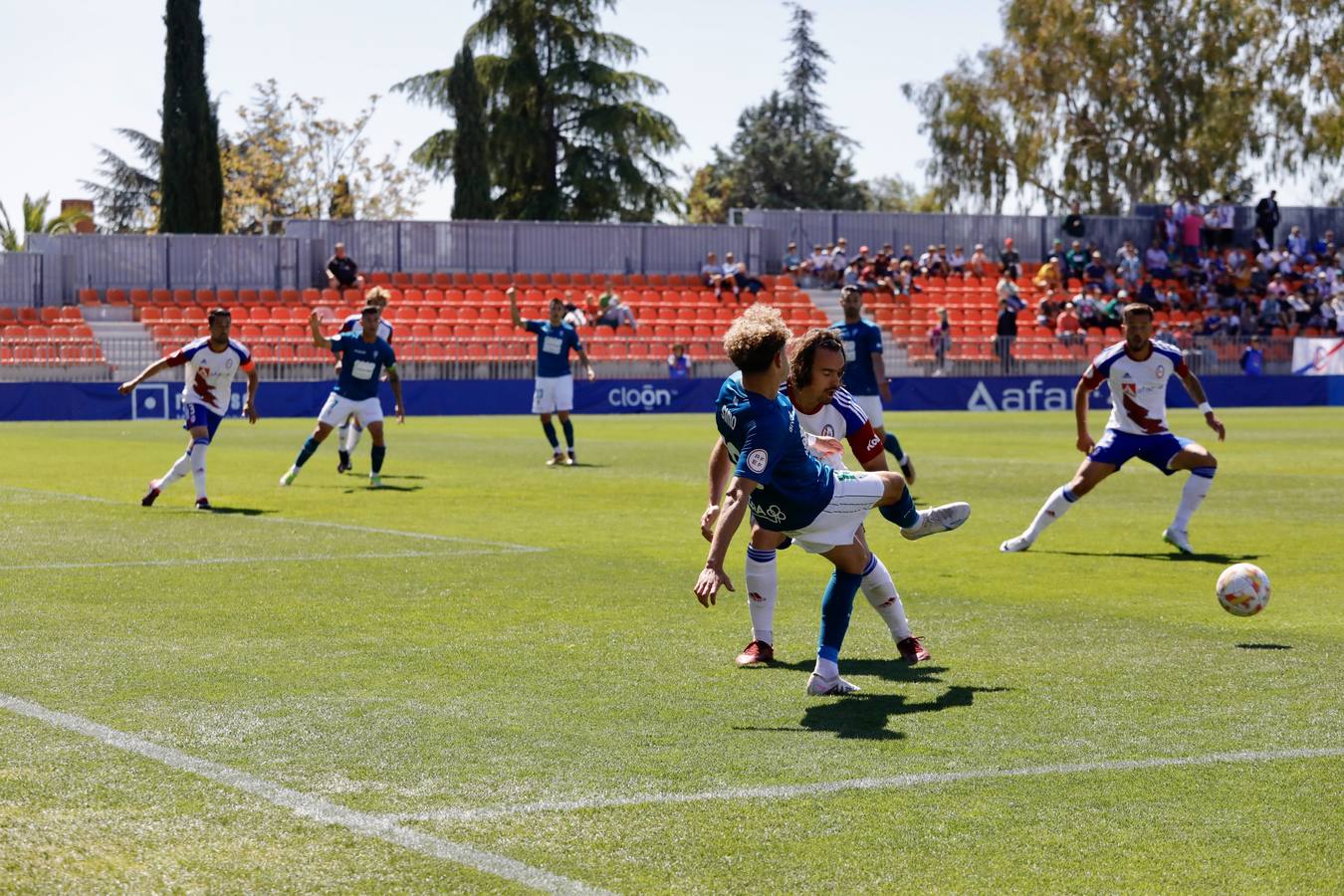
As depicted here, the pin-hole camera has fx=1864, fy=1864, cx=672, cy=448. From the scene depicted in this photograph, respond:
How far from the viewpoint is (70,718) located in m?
7.15

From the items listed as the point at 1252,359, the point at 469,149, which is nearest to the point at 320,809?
the point at 1252,359

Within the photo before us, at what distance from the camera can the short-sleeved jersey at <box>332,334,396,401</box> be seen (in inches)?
794

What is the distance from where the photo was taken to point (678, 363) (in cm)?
4347

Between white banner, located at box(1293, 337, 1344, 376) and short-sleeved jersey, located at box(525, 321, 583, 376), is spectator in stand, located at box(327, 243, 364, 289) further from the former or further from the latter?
white banner, located at box(1293, 337, 1344, 376)

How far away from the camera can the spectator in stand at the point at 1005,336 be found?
45375 millimetres

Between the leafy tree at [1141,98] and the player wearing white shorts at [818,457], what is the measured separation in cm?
6263

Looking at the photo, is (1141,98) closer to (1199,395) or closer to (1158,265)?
(1158,265)

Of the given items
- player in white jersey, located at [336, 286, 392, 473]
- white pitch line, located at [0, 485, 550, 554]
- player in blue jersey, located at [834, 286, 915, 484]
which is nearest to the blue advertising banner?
player in white jersey, located at [336, 286, 392, 473]

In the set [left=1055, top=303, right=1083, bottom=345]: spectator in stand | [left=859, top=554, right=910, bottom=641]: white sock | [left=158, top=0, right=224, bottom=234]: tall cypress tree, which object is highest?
[left=158, top=0, right=224, bottom=234]: tall cypress tree

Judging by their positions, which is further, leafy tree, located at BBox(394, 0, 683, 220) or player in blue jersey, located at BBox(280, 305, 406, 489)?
leafy tree, located at BBox(394, 0, 683, 220)

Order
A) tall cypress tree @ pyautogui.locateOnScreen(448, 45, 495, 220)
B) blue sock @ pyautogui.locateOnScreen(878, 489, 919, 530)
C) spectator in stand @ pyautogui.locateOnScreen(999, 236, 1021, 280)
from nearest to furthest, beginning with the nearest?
blue sock @ pyautogui.locateOnScreen(878, 489, 919, 530) → spectator in stand @ pyautogui.locateOnScreen(999, 236, 1021, 280) → tall cypress tree @ pyautogui.locateOnScreen(448, 45, 495, 220)

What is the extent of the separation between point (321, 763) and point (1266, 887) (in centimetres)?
316

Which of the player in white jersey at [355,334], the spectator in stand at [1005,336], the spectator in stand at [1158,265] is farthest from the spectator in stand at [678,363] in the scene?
the player in white jersey at [355,334]

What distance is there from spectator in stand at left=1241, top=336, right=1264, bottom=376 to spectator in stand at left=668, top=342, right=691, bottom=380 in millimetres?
14689
